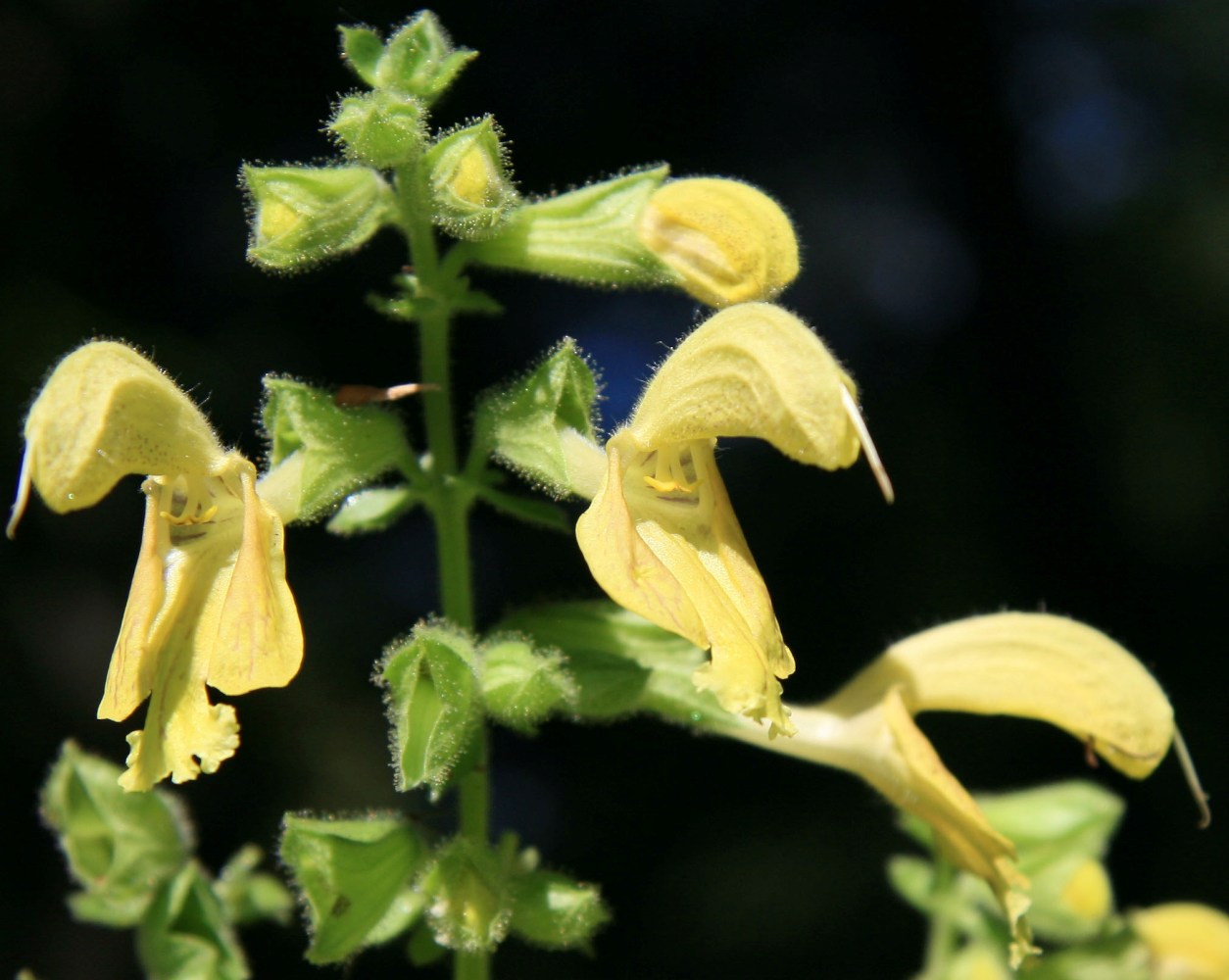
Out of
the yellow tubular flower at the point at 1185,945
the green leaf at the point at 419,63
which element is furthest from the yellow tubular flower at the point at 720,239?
the yellow tubular flower at the point at 1185,945

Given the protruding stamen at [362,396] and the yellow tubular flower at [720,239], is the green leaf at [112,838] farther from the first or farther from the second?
the yellow tubular flower at [720,239]

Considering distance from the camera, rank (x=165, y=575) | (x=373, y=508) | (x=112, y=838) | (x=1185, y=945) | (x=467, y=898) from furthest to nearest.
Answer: (x=1185, y=945) < (x=112, y=838) < (x=373, y=508) < (x=467, y=898) < (x=165, y=575)

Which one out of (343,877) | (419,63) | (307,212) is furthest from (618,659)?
(419,63)

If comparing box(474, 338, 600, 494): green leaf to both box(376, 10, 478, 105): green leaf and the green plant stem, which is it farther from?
box(376, 10, 478, 105): green leaf

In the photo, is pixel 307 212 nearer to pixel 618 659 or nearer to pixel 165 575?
pixel 165 575

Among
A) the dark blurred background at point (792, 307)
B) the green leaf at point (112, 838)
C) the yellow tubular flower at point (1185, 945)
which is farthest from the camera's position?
the dark blurred background at point (792, 307)

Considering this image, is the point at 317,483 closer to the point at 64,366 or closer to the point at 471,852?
the point at 64,366

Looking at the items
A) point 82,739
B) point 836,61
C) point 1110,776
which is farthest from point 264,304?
point 1110,776
